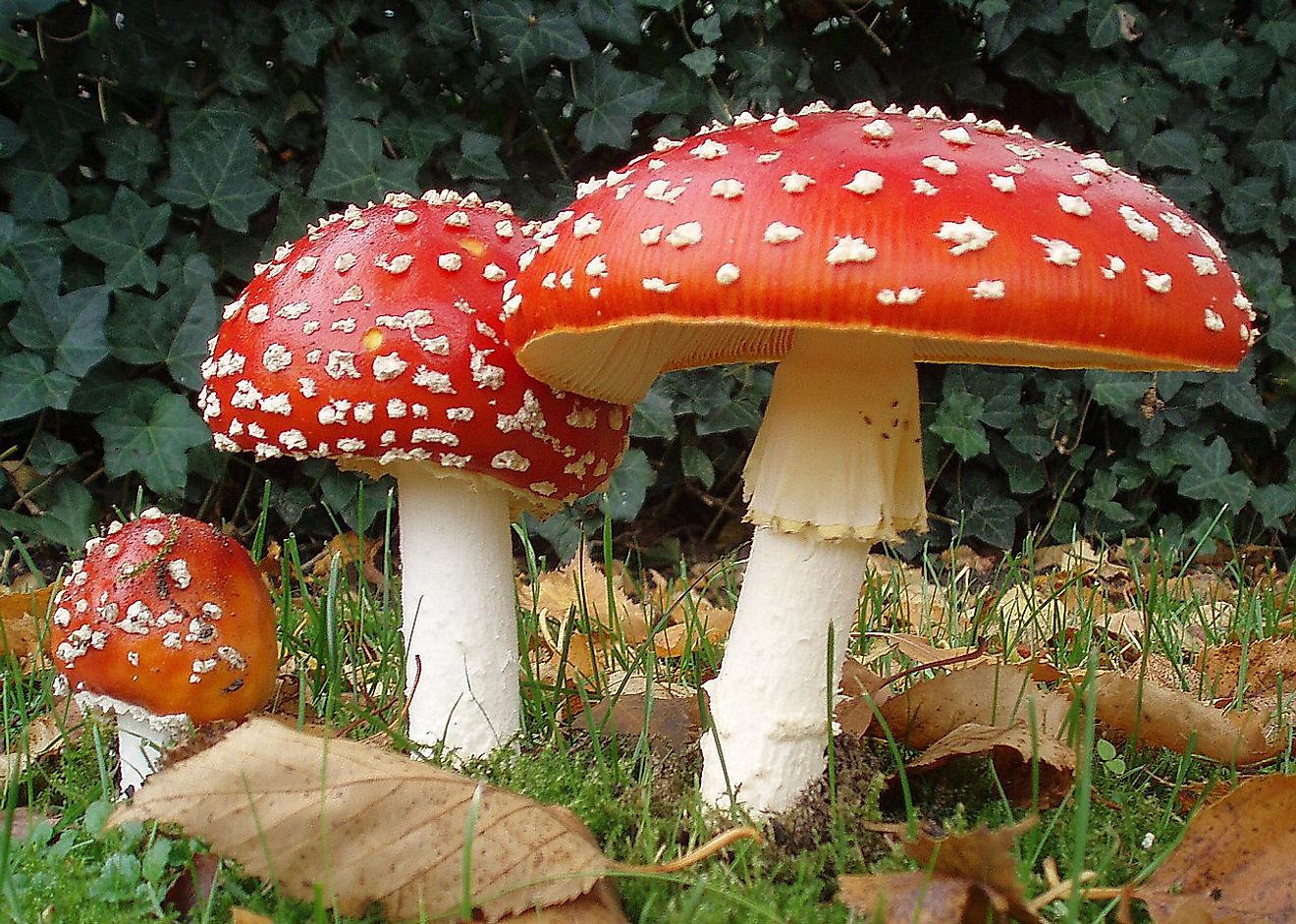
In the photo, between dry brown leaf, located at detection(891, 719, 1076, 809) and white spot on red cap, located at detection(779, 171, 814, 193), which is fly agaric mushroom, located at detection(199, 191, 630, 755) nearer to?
white spot on red cap, located at detection(779, 171, 814, 193)

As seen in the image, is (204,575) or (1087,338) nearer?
(1087,338)

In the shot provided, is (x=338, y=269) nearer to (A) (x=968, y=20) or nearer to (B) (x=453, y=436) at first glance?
(B) (x=453, y=436)

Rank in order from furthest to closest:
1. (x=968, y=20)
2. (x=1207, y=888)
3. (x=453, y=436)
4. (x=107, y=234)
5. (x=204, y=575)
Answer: (x=968, y=20) < (x=107, y=234) < (x=204, y=575) < (x=453, y=436) < (x=1207, y=888)

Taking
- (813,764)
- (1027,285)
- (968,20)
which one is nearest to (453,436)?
(813,764)

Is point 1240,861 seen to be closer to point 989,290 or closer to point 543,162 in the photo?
point 989,290

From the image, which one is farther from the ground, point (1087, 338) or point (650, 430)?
point (1087, 338)

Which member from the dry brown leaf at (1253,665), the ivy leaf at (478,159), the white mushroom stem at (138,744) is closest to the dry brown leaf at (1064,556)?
the dry brown leaf at (1253,665)

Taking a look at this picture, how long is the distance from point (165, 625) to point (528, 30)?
2.34 meters

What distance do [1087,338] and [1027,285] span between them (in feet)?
0.32

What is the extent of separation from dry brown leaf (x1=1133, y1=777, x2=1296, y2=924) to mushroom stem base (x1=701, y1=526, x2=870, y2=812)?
513 millimetres

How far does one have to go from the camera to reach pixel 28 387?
3.10 metres

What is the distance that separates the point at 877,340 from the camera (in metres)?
1.54

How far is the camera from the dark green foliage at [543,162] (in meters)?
3.21

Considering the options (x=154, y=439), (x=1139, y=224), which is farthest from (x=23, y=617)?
(x=1139, y=224)
